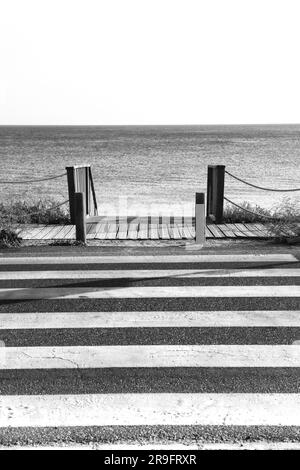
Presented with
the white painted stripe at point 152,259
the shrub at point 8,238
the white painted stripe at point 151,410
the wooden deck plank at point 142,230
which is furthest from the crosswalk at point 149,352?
the wooden deck plank at point 142,230

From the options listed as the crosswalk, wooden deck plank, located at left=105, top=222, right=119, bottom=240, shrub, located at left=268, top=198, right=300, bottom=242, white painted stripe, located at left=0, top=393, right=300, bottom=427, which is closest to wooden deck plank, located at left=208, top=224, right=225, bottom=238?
shrub, located at left=268, top=198, right=300, bottom=242

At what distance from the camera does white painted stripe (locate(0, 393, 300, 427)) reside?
150 inches

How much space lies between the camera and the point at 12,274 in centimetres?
772

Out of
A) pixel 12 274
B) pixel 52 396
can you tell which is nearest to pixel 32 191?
pixel 12 274

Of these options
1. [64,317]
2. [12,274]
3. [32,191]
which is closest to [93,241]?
[12,274]

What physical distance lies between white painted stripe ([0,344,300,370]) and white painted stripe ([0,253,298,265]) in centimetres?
339

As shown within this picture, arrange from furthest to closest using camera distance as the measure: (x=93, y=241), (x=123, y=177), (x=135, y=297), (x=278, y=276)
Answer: (x=123, y=177)
(x=93, y=241)
(x=278, y=276)
(x=135, y=297)

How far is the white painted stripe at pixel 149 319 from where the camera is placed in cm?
564

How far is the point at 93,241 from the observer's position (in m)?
9.95

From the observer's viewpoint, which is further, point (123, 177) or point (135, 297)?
point (123, 177)

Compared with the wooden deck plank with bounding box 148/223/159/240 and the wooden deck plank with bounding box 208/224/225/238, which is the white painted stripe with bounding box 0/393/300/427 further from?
the wooden deck plank with bounding box 208/224/225/238
